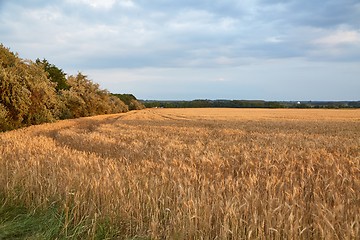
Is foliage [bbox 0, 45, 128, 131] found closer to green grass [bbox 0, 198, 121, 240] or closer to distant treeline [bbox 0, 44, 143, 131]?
distant treeline [bbox 0, 44, 143, 131]

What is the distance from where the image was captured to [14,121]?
22266 millimetres

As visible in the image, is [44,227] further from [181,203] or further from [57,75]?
[57,75]

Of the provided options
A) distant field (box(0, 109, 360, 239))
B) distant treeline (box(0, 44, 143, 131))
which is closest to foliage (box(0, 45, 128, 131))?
distant treeline (box(0, 44, 143, 131))

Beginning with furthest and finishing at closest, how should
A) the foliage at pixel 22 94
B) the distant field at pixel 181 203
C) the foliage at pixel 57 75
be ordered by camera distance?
1. the foliage at pixel 57 75
2. the foliage at pixel 22 94
3. the distant field at pixel 181 203

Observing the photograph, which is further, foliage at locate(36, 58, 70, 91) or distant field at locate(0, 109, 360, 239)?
foliage at locate(36, 58, 70, 91)

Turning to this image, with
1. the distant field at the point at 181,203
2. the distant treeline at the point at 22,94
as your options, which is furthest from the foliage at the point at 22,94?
the distant field at the point at 181,203

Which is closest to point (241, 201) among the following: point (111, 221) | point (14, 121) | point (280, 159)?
point (111, 221)

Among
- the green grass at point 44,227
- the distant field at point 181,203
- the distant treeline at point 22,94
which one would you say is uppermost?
the distant treeline at point 22,94

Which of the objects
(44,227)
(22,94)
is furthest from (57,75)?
(44,227)

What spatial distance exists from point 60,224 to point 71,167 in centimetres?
243

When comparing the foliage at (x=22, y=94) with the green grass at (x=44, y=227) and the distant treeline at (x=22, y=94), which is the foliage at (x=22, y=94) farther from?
the green grass at (x=44, y=227)

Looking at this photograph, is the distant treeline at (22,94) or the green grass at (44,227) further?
the distant treeline at (22,94)

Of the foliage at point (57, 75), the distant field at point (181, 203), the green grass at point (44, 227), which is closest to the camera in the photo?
the distant field at point (181, 203)

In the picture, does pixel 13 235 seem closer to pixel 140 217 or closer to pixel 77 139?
pixel 140 217
